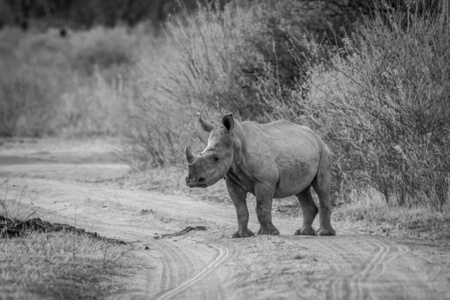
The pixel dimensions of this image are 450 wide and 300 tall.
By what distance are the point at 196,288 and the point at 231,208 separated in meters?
5.79

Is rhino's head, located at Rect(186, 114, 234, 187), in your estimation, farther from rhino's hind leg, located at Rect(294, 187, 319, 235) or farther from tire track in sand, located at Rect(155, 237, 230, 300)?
rhino's hind leg, located at Rect(294, 187, 319, 235)

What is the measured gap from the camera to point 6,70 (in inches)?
1533

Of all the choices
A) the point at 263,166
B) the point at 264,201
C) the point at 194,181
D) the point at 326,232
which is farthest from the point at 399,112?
the point at 194,181

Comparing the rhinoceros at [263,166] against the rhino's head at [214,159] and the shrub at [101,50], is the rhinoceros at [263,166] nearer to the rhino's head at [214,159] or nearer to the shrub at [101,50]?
the rhino's head at [214,159]

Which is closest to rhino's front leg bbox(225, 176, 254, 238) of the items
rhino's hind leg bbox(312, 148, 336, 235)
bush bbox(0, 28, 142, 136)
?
rhino's hind leg bbox(312, 148, 336, 235)

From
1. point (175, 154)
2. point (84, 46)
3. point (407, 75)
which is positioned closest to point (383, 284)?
point (407, 75)

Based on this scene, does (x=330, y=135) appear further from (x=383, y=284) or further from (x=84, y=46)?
(x=84, y=46)

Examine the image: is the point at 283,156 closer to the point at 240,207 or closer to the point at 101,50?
the point at 240,207

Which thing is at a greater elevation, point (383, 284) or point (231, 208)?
point (383, 284)

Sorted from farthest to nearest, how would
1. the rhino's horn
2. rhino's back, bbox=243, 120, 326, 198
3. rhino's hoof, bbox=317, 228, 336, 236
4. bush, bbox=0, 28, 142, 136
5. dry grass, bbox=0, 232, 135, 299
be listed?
bush, bbox=0, 28, 142, 136, rhino's hoof, bbox=317, 228, 336, 236, rhino's back, bbox=243, 120, 326, 198, the rhino's horn, dry grass, bbox=0, 232, 135, 299

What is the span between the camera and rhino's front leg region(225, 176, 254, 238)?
30.5ft

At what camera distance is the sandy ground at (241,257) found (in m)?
6.76

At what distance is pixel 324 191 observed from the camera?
9.55 metres

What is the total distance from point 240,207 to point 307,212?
35.7 inches
